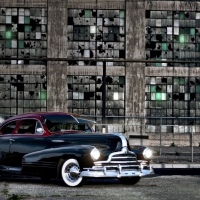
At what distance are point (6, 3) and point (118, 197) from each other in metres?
26.5

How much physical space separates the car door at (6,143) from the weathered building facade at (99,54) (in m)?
20.8

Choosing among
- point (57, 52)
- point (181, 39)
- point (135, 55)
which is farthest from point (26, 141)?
point (181, 39)

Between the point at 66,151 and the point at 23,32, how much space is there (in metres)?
23.4

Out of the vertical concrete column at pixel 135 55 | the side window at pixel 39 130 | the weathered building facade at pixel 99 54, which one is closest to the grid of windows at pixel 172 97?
the weathered building facade at pixel 99 54

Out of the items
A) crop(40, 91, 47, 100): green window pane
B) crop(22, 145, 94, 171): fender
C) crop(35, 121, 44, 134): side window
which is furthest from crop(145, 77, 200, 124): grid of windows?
crop(22, 145, 94, 171): fender

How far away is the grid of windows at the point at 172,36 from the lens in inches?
1561

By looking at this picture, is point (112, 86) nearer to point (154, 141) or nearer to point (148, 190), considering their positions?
point (154, 141)

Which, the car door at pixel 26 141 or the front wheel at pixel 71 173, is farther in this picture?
the car door at pixel 26 141

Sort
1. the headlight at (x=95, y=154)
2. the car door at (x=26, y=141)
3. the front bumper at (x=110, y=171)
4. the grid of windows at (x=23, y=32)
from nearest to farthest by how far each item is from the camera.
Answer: the front bumper at (x=110, y=171) < the headlight at (x=95, y=154) < the car door at (x=26, y=141) < the grid of windows at (x=23, y=32)

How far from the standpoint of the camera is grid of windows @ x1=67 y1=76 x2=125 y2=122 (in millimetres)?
39500

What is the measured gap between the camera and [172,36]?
39.7 meters

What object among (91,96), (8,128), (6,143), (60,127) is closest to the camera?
(60,127)

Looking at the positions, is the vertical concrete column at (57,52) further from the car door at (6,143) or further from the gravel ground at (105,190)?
the car door at (6,143)

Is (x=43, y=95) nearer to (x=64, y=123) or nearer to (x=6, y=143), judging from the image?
(x=6, y=143)
